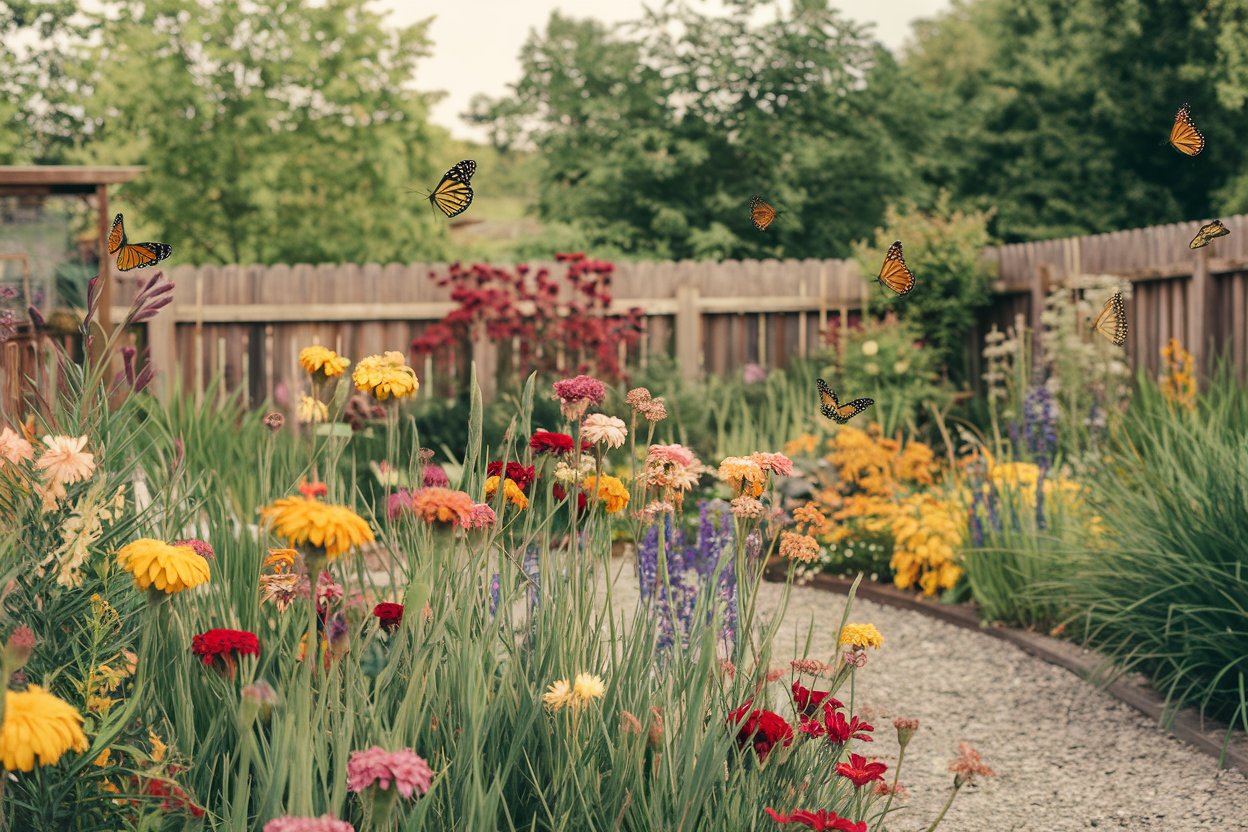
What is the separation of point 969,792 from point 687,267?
7.13 metres

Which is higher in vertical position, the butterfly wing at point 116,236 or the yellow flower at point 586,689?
the butterfly wing at point 116,236

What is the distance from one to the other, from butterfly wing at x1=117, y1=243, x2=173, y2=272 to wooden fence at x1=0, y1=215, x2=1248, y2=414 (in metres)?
5.94

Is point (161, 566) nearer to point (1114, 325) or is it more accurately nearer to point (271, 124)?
point (1114, 325)

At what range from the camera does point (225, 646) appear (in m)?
1.56

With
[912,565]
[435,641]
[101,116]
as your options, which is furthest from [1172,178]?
[435,641]

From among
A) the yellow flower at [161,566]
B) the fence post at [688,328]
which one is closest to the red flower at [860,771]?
the yellow flower at [161,566]

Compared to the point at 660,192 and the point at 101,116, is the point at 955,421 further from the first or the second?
the point at 101,116

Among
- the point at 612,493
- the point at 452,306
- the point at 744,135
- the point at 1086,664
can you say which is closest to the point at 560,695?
the point at 612,493

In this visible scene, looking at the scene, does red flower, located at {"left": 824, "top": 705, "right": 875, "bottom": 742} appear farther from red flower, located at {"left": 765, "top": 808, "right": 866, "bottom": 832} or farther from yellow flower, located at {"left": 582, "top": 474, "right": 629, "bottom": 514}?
yellow flower, located at {"left": 582, "top": 474, "right": 629, "bottom": 514}

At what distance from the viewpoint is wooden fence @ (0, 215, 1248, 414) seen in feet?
31.3

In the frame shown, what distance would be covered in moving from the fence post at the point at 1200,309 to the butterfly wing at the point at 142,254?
252 inches

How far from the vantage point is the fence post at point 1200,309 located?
7383 mm

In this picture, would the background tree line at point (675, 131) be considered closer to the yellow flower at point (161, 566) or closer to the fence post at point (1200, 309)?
the fence post at point (1200, 309)

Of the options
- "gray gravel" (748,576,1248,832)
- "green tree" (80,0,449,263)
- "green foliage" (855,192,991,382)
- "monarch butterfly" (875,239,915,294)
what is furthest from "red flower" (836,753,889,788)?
"green tree" (80,0,449,263)
